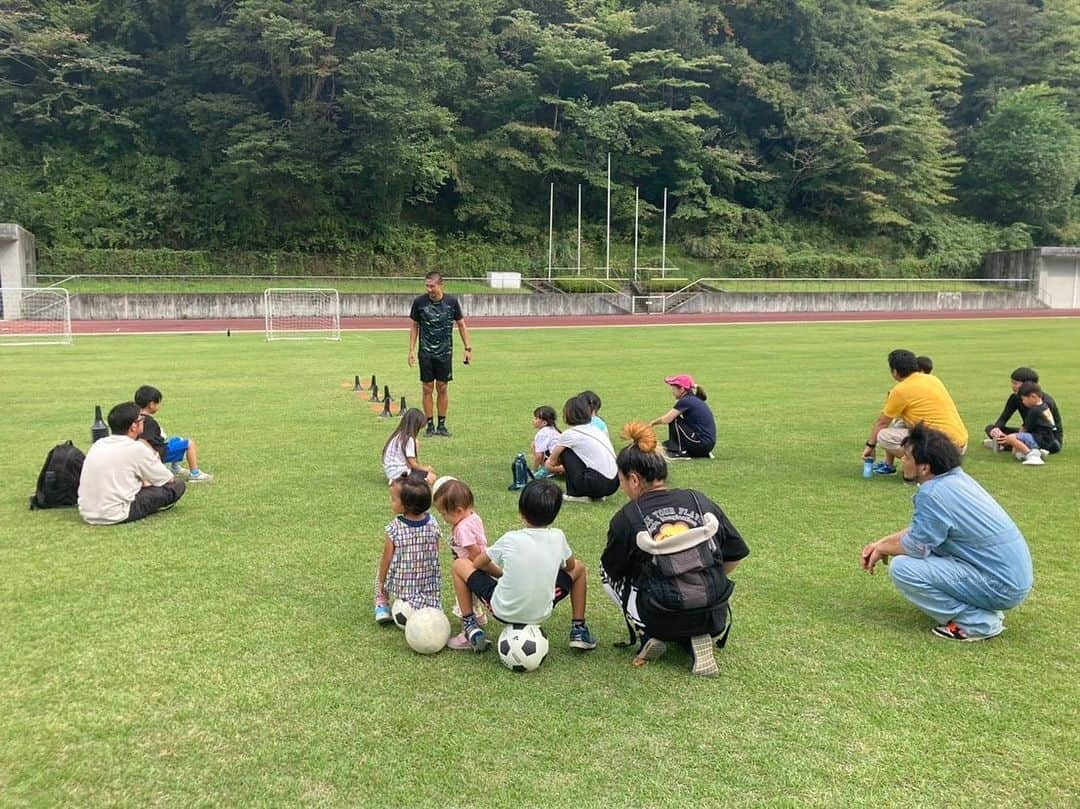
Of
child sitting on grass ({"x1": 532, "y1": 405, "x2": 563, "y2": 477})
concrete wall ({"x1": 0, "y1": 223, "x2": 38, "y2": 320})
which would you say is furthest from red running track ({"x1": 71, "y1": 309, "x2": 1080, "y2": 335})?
child sitting on grass ({"x1": 532, "y1": 405, "x2": 563, "y2": 477})

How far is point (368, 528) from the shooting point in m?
7.09

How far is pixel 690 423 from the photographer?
9.72 m

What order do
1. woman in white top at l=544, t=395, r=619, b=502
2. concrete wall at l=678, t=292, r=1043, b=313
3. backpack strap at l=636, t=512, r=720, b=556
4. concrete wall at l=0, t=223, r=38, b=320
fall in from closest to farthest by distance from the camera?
1. backpack strap at l=636, t=512, r=720, b=556
2. woman in white top at l=544, t=395, r=619, b=502
3. concrete wall at l=0, t=223, r=38, b=320
4. concrete wall at l=678, t=292, r=1043, b=313

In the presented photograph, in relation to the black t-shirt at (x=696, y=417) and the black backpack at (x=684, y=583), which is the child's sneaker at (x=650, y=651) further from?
the black t-shirt at (x=696, y=417)

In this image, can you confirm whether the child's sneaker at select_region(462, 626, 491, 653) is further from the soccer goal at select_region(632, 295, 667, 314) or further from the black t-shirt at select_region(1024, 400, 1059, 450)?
the soccer goal at select_region(632, 295, 667, 314)

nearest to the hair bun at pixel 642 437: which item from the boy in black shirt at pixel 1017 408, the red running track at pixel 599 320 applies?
the boy in black shirt at pixel 1017 408

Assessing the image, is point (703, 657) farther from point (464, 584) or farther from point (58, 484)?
point (58, 484)

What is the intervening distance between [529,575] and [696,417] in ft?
18.2

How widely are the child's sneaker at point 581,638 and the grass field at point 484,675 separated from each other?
8cm

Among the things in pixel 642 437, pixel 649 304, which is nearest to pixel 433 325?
pixel 642 437

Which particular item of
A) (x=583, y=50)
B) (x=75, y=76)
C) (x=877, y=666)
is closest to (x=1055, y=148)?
(x=583, y=50)

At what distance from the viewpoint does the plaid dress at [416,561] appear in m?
4.95

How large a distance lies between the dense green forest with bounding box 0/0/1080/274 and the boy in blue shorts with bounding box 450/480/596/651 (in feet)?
151

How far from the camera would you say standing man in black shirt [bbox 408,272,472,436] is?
11.2 metres
